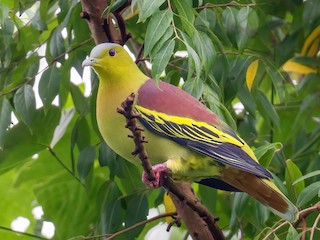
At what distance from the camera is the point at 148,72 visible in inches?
136

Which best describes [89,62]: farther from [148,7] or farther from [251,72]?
[251,72]

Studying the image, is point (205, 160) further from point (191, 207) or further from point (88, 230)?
point (88, 230)

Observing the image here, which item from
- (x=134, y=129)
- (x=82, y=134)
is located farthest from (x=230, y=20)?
(x=134, y=129)

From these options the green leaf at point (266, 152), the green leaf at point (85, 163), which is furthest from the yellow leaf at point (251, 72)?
the green leaf at point (85, 163)

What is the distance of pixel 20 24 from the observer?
132 inches

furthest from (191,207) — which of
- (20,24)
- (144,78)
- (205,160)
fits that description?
(20,24)

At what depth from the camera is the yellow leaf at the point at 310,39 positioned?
3.82 metres

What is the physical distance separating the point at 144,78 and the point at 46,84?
1.44 feet

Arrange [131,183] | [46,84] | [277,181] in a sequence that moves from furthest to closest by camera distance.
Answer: [131,183] → [46,84] → [277,181]

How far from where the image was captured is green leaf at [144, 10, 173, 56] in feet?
8.41

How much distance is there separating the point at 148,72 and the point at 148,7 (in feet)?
2.99

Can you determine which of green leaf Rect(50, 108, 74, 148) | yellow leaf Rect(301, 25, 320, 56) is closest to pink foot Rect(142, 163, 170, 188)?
green leaf Rect(50, 108, 74, 148)

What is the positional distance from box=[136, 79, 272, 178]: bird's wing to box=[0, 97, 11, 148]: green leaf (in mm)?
516

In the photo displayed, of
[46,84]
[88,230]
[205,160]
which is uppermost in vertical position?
[46,84]
